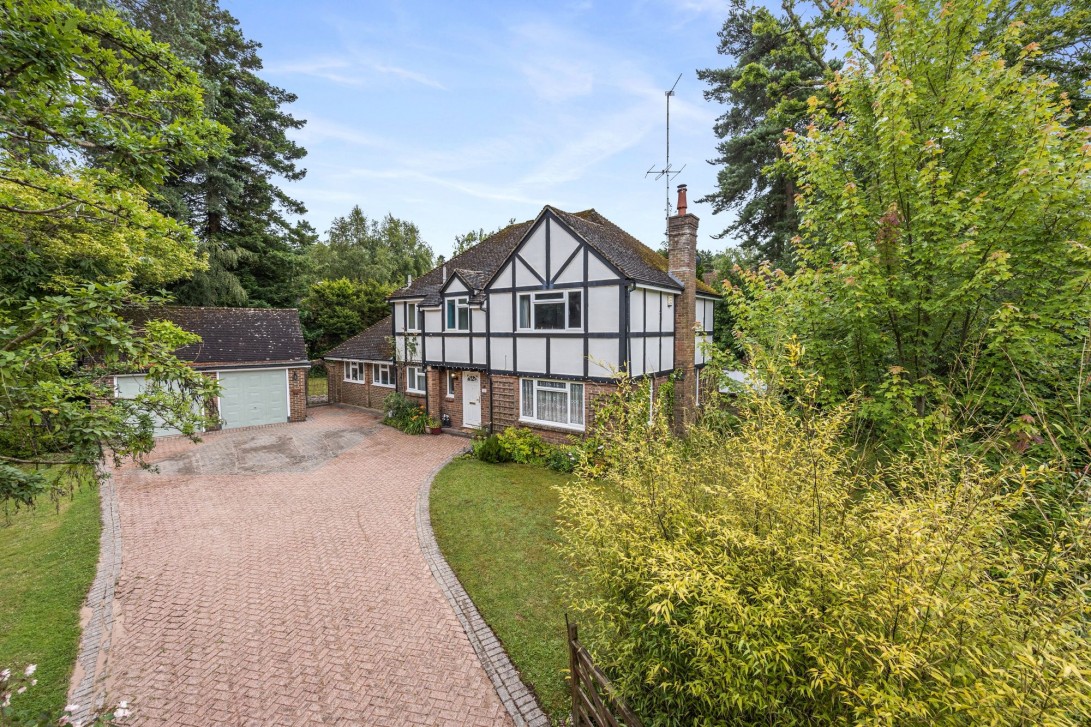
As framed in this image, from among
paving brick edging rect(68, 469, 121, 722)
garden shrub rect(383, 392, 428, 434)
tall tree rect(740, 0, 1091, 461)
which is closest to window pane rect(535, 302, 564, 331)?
garden shrub rect(383, 392, 428, 434)

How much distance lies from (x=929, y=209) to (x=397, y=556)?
9.79 meters

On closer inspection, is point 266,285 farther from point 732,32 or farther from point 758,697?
point 758,697

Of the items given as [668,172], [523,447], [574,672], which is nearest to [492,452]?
[523,447]

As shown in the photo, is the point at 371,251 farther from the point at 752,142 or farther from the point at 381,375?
the point at 752,142

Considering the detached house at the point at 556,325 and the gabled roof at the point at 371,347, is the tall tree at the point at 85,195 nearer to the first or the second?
the detached house at the point at 556,325

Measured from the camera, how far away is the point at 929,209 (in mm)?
5039

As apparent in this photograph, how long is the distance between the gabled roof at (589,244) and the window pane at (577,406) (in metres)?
3.87

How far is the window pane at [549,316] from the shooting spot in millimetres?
13145

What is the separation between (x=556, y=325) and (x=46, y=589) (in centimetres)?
1179

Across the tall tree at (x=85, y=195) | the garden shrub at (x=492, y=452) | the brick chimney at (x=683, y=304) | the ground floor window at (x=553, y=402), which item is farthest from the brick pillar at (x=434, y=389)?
the tall tree at (x=85, y=195)

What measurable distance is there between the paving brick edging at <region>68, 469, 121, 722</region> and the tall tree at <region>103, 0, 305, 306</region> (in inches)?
774

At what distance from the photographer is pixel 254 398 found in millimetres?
18391

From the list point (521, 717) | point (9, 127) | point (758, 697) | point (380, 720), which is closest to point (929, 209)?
point (758, 697)

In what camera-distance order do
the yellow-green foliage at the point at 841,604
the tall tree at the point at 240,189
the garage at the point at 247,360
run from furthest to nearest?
the tall tree at the point at 240,189, the garage at the point at 247,360, the yellow-green foliage at the point at 841,604
